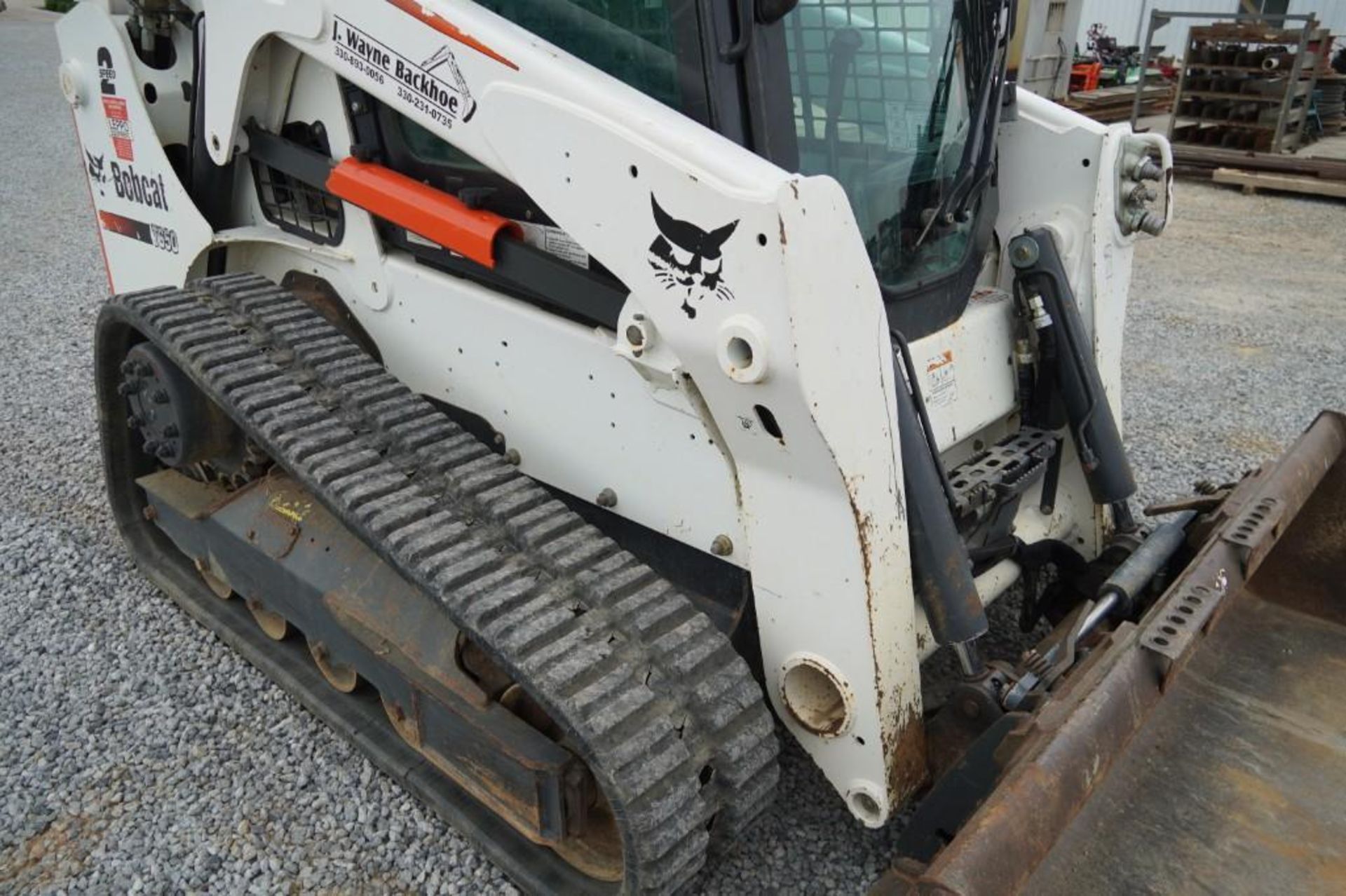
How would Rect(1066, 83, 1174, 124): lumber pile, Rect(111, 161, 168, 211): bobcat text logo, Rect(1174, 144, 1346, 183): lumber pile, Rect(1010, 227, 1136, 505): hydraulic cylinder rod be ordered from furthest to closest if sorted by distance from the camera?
Rect(1066, 83, 1174, 124): lumber pile < Rect(1174, 144, 1346, 183): lumber pile < Rect(111, 161, 168, 211): bobcat text logo < Rect(1010, 227, 1136, 505): hydraulic cylinder rod

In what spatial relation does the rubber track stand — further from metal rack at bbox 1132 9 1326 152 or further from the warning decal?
metal rack at bbox 1132 9 1326 152

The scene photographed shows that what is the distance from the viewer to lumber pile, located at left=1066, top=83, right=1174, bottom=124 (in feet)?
40.5

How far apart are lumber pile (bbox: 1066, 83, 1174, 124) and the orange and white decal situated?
11.3m

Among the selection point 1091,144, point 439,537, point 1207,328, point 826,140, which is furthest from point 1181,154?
point 439,537

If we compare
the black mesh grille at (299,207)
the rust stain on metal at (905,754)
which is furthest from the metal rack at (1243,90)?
the rust stain on metal at (905,754)

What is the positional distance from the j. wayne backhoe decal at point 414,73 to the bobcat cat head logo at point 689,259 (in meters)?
0.50

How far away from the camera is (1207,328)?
6008 millimetres

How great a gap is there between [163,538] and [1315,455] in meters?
3.10

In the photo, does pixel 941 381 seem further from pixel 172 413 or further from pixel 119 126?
pixel 119 126

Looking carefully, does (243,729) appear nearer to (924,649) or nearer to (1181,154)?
(924,649)

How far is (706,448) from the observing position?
6.60 ft

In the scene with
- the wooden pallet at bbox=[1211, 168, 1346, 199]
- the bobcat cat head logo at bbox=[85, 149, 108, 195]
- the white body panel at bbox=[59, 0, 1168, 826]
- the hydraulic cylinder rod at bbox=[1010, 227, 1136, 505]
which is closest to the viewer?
the white body panel at bbox=[59, 0, 1168, 826]

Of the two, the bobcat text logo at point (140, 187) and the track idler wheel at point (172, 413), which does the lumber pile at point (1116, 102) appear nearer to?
the bobcat text logo at point (140, 187)

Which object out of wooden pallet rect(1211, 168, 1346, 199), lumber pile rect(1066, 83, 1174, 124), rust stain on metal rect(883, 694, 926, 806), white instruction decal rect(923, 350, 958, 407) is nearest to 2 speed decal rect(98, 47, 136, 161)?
white instruction decal rect(923, 350, 958, 407)
